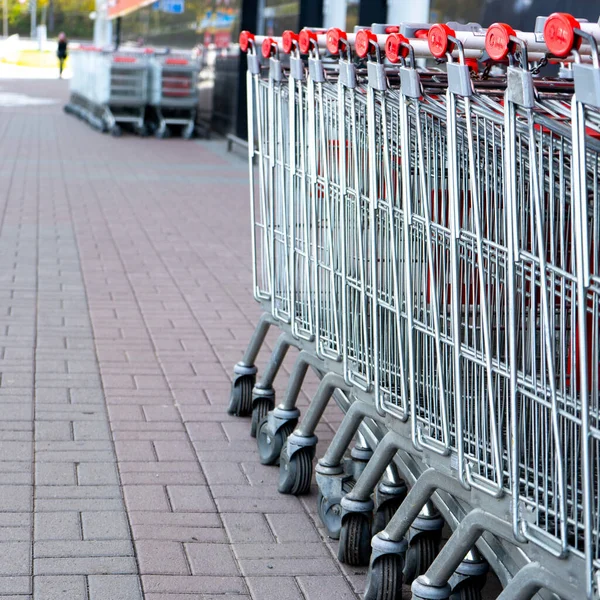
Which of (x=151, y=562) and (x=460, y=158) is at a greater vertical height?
(x=460, y=158)

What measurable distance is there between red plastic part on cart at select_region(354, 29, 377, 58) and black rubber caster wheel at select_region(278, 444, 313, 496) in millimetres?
1500

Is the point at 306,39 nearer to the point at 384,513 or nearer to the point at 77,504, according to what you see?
the point at 384,513

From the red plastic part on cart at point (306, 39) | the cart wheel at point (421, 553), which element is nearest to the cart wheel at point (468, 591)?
the cart wheel at point (421, 553)

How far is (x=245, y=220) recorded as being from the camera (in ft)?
36.1

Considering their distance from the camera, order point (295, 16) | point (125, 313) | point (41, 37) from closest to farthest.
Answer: point (125, 313) < point (295, 16) < point (41, 37)

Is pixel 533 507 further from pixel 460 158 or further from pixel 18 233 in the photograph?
pixel 18 233

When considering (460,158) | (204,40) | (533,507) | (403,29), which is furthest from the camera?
(204,40)

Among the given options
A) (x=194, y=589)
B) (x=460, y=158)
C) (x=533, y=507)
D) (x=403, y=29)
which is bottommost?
(x=194, y=589)

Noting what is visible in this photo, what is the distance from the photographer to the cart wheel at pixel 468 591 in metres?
3.07

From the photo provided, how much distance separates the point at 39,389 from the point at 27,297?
2072 mm

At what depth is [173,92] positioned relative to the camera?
19.8m

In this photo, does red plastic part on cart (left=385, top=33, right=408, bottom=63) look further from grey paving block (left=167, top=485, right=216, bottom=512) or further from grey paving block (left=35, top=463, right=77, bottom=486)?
grey paving block (left=35, top=463, right=77, bottom=486)

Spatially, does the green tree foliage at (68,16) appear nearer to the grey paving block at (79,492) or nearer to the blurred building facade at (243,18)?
the blurred building facade at (243,18)

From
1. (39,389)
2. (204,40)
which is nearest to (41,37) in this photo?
(204,40)
